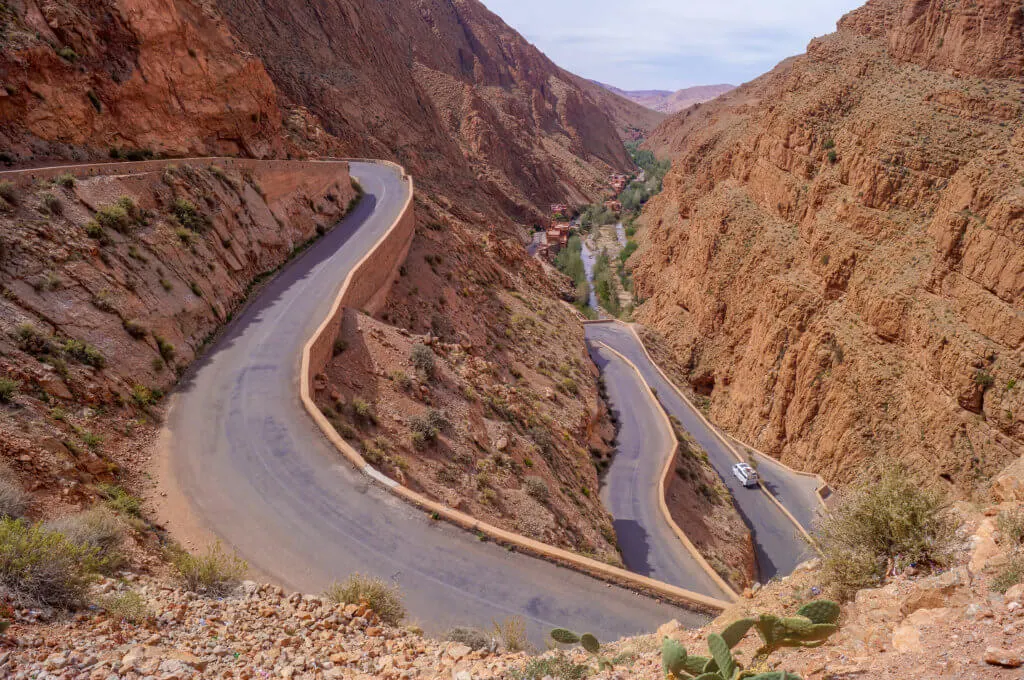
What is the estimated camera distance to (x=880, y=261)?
27688 millimetres

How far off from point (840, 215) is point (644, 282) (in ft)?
90.0

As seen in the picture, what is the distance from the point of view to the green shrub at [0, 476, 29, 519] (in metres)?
7.01

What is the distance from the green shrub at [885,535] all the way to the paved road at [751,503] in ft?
34.9

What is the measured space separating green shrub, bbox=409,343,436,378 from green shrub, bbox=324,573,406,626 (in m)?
9.03

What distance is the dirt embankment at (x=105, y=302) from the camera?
30.9ft

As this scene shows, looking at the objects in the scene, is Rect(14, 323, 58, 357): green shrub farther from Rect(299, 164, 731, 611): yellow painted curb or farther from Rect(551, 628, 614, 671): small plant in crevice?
Rect(551, 628, 614, 671): small plant in crevice

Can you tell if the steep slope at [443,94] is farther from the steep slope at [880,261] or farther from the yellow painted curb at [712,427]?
the steep slope at [880,261]

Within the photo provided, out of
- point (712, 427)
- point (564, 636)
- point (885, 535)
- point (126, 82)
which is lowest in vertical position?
point (712, 427)

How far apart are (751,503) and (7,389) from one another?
2818 cm

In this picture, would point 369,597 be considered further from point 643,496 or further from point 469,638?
point 643,496

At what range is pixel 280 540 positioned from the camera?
32.4ft

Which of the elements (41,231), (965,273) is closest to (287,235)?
(41,231)

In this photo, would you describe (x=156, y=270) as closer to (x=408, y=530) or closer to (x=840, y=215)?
(x=408, y=530)

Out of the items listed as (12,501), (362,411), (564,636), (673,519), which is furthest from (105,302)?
(673,519)
